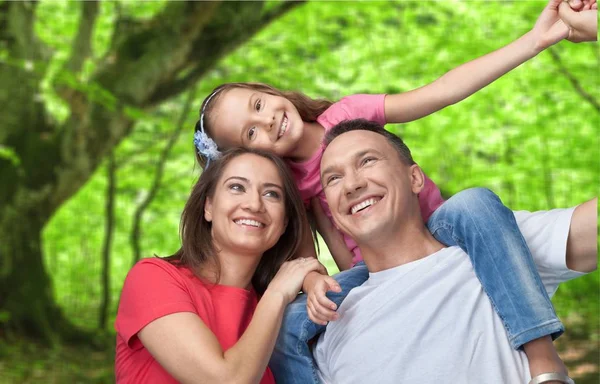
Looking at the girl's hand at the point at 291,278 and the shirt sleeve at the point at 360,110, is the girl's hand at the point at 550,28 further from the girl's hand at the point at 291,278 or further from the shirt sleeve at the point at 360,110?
the girl's hand at the point at 291,278

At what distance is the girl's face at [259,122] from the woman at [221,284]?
0.10 m

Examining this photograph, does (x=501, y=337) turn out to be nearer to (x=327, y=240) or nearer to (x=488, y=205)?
(x=488, y=205)

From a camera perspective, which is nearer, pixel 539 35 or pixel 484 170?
pixel 539 35

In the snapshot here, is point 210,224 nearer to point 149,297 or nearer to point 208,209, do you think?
point 208,209

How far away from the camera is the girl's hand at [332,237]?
2277 mm

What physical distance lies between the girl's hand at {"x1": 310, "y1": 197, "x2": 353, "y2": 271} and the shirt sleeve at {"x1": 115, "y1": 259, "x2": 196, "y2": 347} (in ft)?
1.66

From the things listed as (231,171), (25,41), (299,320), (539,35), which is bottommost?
(299,320)

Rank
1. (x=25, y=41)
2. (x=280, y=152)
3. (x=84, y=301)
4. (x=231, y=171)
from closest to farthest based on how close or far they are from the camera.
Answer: (x=231, y=171) → (x=280, y=152) → (x=25, y=41) → (x=84, y=301)

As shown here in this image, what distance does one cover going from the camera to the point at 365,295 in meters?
1.88

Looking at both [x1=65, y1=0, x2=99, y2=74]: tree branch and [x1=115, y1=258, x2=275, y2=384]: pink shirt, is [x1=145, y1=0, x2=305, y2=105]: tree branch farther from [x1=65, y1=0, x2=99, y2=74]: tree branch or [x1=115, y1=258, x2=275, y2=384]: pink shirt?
[x1=115, y1=258, x2=275, y2=384]: pink shirt

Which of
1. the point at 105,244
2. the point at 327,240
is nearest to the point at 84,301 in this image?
the point at 105,244

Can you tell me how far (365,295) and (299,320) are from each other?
6.7 inches

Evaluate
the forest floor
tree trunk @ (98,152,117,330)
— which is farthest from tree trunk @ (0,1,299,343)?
tree trunk @ (98,152,117,330)

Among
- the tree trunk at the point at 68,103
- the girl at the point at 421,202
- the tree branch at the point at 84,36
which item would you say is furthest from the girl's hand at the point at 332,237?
the tree branch at the point at 84,36
